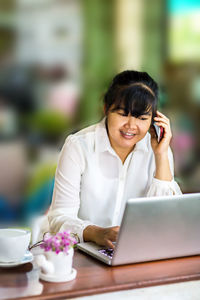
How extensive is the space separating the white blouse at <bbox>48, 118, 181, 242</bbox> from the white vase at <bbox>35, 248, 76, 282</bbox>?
23.5 inches

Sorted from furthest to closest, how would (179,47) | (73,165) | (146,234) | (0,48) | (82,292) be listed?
(179,47) < (0,48) < (73,165) < (146,234) < (82,292)

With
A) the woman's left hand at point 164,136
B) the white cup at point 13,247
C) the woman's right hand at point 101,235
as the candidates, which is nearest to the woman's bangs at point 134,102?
the woman's left hand at point 164,136

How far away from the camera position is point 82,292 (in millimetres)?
1351

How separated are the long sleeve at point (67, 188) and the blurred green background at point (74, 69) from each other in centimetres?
173

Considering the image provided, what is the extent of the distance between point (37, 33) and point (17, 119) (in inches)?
27.3

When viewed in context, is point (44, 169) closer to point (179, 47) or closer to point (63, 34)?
point (63, 34)

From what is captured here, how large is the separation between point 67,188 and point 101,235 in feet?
1.21

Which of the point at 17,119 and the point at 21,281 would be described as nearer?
the point at 21,281

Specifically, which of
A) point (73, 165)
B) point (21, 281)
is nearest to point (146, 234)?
point (21, 281)

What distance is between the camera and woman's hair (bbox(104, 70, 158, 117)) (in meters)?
2.05

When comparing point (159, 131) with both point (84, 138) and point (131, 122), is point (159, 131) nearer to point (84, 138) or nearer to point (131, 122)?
point (131, 122)

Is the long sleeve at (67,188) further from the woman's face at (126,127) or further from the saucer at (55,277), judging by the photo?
the saucer at (55,277)

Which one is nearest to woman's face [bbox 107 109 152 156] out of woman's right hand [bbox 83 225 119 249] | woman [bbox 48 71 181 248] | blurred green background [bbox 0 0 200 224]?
woman [bbox 48 71 181 248]

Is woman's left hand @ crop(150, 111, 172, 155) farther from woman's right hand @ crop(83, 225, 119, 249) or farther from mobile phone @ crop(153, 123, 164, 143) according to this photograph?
woman's right hand @ crop(83, 225, 119, 249)
